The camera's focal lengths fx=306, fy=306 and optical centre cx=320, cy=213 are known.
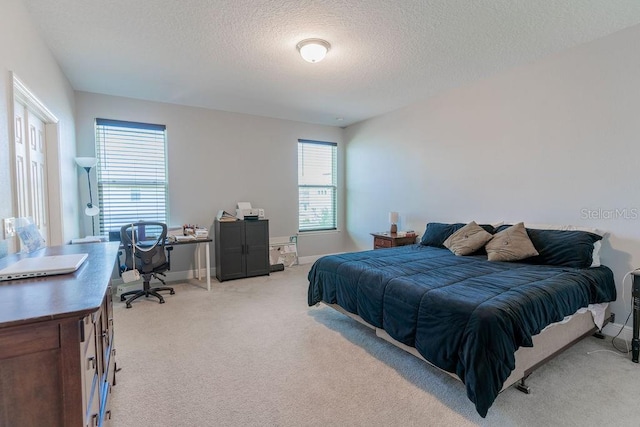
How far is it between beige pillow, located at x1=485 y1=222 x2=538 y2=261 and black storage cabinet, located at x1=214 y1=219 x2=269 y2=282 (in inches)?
126

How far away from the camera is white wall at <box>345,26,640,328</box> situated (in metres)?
2.74

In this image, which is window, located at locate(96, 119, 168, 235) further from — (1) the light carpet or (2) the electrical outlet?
(2) the electrical outlet

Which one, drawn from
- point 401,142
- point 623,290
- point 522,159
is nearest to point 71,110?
point 401,142

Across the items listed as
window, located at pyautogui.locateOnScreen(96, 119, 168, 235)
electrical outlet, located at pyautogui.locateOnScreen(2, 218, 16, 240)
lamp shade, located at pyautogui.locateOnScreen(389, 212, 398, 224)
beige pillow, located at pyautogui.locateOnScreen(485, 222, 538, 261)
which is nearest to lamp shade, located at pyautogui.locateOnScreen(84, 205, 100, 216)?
window, located at pyautogui.locateOnScreen(96, 119, 168, 235)

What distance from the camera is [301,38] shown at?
2.75 metres

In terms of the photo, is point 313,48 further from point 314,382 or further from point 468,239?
point 314,382

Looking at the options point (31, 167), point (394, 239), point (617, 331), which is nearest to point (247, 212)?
point (394, 239)

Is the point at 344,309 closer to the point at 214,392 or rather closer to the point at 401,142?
the point at 214,392

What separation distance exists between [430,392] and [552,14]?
9.85 feet

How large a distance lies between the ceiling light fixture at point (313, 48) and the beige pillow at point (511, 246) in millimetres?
2566

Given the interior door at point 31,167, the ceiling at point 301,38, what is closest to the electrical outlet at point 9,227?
the interior door at point 31,167

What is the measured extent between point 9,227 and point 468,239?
3.93 metres

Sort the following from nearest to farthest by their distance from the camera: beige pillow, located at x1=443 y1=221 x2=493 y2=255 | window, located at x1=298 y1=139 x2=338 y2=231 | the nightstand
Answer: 1. beige pillow, located at x1=443 y1=221 x2=493 y2=255
2. the nightstand
3. window, located at x1=298 y1=139 x2=338 y2=231

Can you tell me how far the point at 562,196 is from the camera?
3.15 meters
